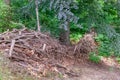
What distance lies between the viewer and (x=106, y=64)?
877 centimetres

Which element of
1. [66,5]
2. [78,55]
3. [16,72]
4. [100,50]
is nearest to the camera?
[16,72]

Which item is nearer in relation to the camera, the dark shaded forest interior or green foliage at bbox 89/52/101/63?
the dark shaded forest interior

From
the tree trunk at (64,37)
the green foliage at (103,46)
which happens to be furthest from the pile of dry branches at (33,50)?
the green foliage at (103,46)

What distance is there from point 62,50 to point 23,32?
99cm

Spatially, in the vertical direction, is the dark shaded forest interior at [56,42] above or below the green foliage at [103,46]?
above

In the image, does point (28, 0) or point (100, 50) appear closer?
point (28, 0)

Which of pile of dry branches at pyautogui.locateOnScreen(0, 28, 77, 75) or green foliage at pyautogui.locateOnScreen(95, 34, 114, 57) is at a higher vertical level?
pile of dry branches at pyautogui.locateOnScreen(0, 28, 77, 75)

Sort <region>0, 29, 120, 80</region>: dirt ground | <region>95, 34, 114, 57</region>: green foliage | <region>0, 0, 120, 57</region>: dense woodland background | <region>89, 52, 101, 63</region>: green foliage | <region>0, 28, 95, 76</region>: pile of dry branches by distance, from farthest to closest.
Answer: <region>95, 34, 114, 57</region>: green foliage < <region>89, 52, 101, 63</region>: green foliage < <region>0, 0, 120, 57</region>: dense woodland background < <region>0, 28, 95, 76</region>: pile of dry branches < <region>0, 29, 120, 80</region>: dirt ground

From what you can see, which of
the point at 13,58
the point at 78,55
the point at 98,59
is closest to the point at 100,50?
the point at 98,59

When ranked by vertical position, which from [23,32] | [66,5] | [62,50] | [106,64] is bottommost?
[106,64]

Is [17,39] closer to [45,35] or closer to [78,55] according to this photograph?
[45,35]

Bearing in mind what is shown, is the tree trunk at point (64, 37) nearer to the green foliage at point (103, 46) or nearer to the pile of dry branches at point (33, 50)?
the pile of dry branches at point (33, 50)

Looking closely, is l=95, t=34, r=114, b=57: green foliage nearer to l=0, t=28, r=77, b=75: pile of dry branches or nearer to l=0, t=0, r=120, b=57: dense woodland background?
l=0, t=0, r=120, b=57: dense woodland background

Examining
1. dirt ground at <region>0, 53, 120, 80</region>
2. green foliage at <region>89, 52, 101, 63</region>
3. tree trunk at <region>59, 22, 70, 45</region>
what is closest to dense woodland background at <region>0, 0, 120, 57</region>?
tree trunk at <region>59, 22, 70, 45</region>
